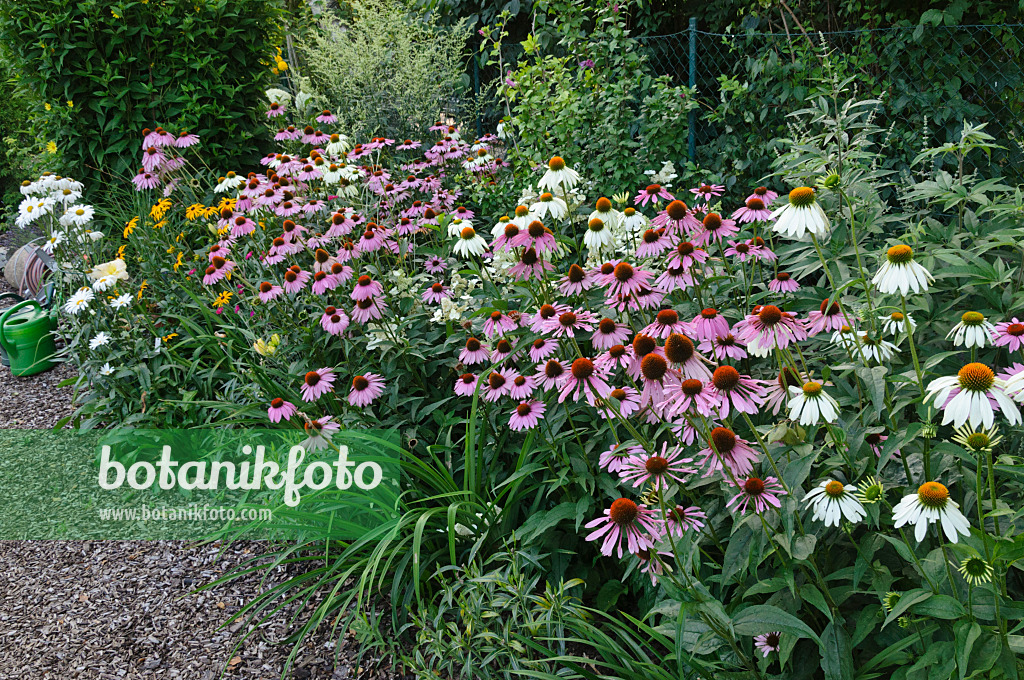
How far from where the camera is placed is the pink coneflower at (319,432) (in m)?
2.22

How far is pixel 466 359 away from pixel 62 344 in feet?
11.4

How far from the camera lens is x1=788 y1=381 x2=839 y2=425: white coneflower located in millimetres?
1257

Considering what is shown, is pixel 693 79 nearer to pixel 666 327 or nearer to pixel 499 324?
pixel 499 324

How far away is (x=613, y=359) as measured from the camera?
5.23 feet

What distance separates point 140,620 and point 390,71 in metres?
4.54

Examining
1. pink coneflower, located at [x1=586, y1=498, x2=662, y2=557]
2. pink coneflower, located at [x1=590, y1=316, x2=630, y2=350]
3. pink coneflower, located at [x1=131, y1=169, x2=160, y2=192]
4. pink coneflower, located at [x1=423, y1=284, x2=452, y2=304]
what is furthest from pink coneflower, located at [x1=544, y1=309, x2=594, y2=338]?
pink coneflower, located at [x1=131, y1=169, x2=160, y2=192]

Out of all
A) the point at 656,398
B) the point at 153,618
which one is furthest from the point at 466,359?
the point at 153,618

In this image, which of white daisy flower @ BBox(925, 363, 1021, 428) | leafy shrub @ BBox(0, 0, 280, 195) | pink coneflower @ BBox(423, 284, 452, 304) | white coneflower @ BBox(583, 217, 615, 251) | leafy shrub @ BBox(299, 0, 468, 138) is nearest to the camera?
white daisy flower @ BBox(925, 363, 1021, 428)

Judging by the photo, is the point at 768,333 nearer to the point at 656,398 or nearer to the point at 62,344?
the point at 656,398

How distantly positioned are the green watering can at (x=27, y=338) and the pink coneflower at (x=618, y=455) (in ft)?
12.4

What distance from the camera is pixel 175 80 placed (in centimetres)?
484

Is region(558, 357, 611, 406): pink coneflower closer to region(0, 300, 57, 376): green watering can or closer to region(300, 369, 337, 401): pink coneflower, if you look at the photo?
region(300, 369, 337, 401): pink coneflower

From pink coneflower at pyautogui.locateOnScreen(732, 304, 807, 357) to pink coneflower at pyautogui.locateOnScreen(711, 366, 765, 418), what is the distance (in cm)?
13
